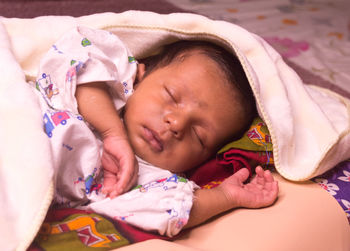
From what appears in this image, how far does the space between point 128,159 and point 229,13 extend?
1475mm

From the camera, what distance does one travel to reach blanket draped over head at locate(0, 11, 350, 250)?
27.2 inches

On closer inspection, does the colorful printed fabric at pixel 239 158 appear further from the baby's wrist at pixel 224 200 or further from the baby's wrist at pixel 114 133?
the baby's wrist at pixel 114 133

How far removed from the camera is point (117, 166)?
2.95ft

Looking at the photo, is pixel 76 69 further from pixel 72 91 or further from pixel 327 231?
pixel 327 231

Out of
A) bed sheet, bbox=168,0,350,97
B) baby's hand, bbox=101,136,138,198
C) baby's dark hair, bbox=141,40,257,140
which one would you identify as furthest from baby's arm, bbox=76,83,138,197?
bed sheet, bbox=168,0,350,97

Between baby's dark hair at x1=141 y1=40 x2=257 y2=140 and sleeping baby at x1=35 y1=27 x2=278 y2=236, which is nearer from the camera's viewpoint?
sleeping baby at x1=35 y1=27 x2=278 y2=236

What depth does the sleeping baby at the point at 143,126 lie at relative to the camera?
0.82 metres

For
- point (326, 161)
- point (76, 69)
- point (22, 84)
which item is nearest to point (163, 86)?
point (76, 69)

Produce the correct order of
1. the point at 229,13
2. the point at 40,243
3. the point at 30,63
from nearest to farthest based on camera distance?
the point at 40,243
the point at 30,63
the point at 229,13

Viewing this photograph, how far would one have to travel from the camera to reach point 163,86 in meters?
1.01

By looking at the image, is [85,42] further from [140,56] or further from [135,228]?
[135,228]

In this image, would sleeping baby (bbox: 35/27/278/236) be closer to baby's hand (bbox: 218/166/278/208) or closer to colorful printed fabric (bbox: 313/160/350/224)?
baby's hand (bbox: 218/166/278/208)

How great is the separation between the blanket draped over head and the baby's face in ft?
0.29

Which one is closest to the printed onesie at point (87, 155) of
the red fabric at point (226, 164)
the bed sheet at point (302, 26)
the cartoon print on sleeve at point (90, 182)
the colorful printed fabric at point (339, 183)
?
the cartoon print on sleeve at point (90, 182)
